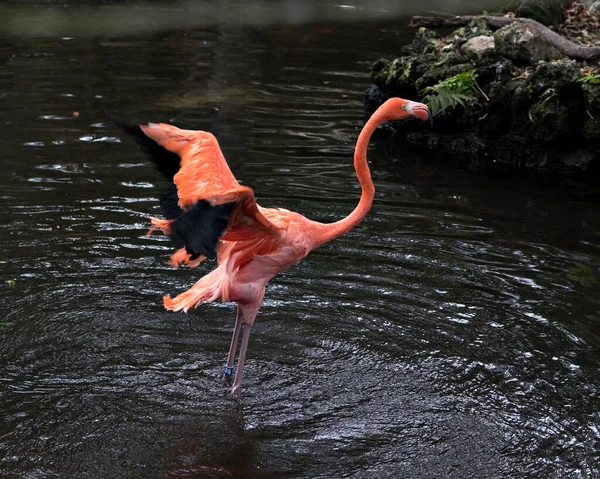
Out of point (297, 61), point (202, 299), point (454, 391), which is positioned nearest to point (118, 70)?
point (297, 61)

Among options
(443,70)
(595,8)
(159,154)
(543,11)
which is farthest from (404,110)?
(595,8)

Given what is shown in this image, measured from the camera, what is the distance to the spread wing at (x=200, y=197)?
437 cm

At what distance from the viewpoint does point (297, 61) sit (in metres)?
15.1

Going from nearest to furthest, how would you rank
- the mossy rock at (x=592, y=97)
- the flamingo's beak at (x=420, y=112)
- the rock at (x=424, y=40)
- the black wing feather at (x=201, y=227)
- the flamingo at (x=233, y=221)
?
the black wing feather at (x=201, y=227)
the flamingo at (x=233, y=221)
the flamingo's beak at (x=420, y=112)
the mossy rock at (x=592, y=97)
the rock at (x=424, y=40)

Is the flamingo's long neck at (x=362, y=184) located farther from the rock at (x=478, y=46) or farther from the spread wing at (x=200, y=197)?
the rock at (x=478, y=46)

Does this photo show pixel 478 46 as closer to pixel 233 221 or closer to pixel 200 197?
pixel 233 221

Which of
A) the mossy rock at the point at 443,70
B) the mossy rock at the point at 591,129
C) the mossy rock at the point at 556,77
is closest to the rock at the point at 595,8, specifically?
the mossy rock at the point at 443,70

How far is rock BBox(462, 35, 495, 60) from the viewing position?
10.8 meters

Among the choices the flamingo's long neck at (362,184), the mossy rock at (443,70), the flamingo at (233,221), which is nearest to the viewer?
the flamingo at (233,221)

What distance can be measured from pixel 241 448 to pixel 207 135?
1975 mm

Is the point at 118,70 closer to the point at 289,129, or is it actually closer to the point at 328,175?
the point at 289,129

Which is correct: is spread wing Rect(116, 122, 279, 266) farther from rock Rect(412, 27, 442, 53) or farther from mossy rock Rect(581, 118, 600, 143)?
rock Rect(412, 27, 442, 53)

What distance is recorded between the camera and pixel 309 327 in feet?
20.2

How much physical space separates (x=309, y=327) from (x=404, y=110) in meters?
1.77
